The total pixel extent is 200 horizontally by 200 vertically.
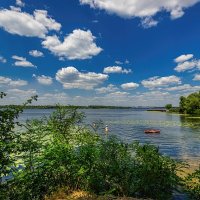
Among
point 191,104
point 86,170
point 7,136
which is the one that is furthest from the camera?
point 191,104

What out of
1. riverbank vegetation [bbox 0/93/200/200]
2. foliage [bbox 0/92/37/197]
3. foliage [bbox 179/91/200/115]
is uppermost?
foliage [bbox 179/91/200/115]

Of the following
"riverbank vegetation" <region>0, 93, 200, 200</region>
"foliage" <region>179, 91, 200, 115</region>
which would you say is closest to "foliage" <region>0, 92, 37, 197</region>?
"riverbank vegetation" <region>0, 93, 200, 200</region>

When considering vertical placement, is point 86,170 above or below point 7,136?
below

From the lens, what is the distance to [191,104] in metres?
160

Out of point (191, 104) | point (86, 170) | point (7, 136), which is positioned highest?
point (191, 104)

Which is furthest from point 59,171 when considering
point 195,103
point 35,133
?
point 195,103

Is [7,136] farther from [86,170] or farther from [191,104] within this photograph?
[191,104]

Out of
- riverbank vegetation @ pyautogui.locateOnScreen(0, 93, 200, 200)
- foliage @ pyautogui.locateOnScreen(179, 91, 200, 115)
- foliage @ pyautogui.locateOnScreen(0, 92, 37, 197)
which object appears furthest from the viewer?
foliage @ pyautogui.locateOnScreen(179, 91, 200, 115)

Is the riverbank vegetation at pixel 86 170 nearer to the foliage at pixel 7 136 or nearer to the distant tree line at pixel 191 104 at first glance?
the foliage at pixel 7 136

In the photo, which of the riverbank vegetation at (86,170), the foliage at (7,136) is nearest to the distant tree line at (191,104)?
the riverbank vegetation at (86,170)

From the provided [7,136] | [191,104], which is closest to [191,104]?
[191,104]

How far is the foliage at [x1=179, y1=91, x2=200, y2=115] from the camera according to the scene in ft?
518

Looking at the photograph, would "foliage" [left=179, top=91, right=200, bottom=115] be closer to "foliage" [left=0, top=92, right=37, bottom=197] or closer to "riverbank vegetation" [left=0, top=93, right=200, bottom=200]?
"riverbank vegetation" [left=0, top=93, right=200, bottom=200]

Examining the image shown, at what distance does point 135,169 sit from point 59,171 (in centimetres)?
326
